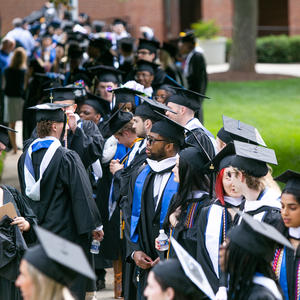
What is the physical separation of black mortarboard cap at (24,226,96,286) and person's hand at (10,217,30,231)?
2039mm

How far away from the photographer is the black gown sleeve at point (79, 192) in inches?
246

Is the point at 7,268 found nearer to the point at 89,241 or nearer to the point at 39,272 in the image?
the point at 89,241

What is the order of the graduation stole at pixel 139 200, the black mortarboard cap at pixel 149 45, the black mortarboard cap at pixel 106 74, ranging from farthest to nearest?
the black mortarboard cap at pixel 149 45 < the black mortarboard cap at pixel 106 74 < the graduation stole at pixel 139 200

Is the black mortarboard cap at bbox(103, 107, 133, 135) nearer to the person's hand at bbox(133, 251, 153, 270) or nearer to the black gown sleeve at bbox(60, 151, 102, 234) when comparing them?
the black gown sleeve at bbox(60, 151, 102, 234)

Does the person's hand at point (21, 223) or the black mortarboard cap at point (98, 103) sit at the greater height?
the black mortarboard cap at point (98, 103)

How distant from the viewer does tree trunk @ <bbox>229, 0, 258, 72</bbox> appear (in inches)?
867

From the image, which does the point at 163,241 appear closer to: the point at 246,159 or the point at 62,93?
the point at 246,159

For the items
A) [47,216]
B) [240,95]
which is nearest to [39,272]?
[47,216]

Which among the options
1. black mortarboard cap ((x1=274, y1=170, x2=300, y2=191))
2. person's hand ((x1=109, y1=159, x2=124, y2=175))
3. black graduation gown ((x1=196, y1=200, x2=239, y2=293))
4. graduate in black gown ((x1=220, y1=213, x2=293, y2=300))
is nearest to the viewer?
graduate in black gown ((x1=220, y1=213, x2=293, y2=300))

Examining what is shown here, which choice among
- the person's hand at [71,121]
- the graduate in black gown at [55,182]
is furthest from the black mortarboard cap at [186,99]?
the graduate in black gown at [55,182]

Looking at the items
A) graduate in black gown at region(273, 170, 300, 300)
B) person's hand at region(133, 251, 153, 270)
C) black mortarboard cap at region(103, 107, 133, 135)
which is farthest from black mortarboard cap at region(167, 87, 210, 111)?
graduate in black gown at region(273, 170, 300, 300)

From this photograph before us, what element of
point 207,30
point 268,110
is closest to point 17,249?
point 268,110

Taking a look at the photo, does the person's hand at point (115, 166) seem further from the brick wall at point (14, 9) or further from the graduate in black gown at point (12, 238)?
the brick wall at point (14, 9)

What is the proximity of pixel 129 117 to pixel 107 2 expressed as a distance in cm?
3030
